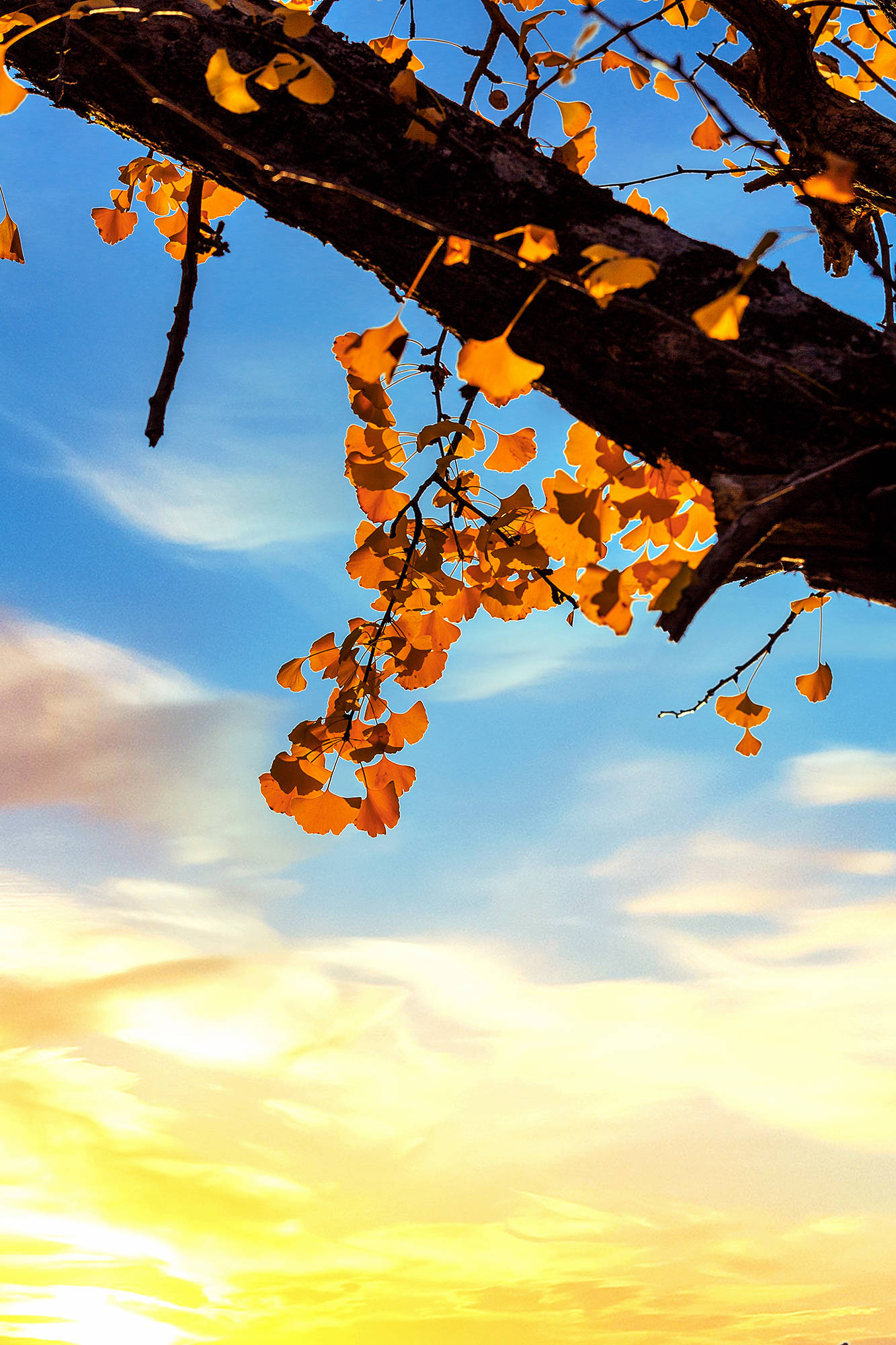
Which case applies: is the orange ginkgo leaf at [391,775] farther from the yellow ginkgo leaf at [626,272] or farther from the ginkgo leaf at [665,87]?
the ginkgo leaf at [665,87]

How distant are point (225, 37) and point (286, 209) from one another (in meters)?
0.27

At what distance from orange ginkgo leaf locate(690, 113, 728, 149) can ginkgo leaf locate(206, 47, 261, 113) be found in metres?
1.55

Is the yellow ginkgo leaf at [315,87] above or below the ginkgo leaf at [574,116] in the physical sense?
below

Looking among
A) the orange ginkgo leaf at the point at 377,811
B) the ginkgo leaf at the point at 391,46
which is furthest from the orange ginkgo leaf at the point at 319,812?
the ginkgo leaf at the point at 391,46

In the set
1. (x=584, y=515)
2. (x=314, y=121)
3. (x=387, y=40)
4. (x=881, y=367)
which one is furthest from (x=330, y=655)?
(x=387, y=40)

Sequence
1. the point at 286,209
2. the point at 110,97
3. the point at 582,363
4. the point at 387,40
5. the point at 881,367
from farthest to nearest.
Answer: the point at 387,40
the point at 110,97
the point at 286,209
the point at 582,363
the point at 881,367

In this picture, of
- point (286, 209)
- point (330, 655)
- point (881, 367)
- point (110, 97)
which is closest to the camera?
point (881, 367)

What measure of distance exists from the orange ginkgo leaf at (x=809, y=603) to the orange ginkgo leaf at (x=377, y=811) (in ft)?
2.99

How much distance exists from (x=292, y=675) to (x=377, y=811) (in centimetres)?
35

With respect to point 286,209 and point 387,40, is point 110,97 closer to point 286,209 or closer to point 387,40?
point 286,209

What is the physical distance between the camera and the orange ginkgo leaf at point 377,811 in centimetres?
180

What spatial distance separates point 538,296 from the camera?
1.32 meters

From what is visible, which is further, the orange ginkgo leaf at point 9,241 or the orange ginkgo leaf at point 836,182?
the orange ginkgo leaf at point 9,241

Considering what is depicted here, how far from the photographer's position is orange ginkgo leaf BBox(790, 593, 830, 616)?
210 cm
